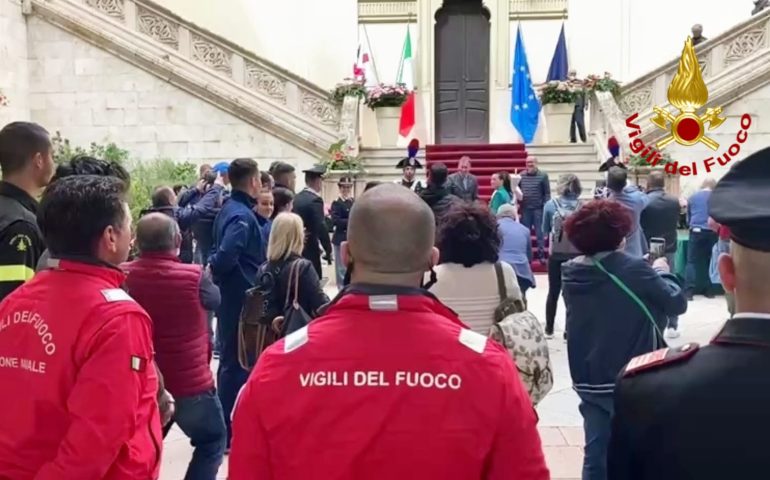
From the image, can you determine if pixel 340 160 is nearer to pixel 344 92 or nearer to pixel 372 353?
pixel 344 92

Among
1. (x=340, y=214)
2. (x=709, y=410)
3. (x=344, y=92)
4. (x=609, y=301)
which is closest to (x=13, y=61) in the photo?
(x=344, y=92)

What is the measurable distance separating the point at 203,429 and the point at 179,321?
1.74 ft

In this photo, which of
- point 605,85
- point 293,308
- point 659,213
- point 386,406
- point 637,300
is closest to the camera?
point 386,406

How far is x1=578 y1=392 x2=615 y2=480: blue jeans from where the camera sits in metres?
3.85

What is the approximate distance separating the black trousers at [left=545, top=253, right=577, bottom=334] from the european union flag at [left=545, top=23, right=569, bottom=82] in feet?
41.4

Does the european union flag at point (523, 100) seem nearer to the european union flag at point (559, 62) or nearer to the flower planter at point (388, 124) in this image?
the european union flag at point (559, 62)

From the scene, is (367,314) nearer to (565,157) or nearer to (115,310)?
(115,310)

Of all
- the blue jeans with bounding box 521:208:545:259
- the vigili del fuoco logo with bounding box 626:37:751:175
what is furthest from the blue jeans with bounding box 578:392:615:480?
the vigili del fuoco logo with bounding box 626:37:751:175

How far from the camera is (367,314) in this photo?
1745 mm

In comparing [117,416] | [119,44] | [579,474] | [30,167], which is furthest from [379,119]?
[117,416]

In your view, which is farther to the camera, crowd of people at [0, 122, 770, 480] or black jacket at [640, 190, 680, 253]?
black jacket at [640, 190, 680, 253]

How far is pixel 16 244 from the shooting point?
2.97m

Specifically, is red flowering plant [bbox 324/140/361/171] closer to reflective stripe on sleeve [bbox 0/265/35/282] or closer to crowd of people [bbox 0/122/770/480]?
crowd of people [bbox 0/122/770/480]

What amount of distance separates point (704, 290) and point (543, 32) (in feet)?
36.8
